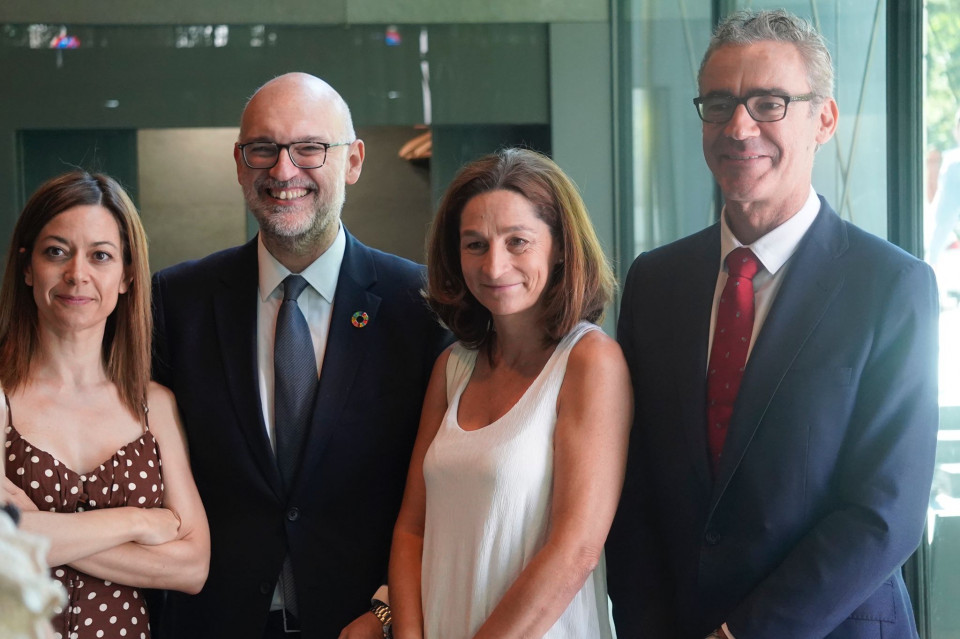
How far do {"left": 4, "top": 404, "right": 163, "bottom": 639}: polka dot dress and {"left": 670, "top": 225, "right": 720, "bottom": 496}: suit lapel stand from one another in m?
1.19

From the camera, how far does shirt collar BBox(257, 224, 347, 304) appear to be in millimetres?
2656

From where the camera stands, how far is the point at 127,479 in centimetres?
232

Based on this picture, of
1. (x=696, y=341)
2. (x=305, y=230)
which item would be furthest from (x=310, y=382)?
(x=696, y=341)

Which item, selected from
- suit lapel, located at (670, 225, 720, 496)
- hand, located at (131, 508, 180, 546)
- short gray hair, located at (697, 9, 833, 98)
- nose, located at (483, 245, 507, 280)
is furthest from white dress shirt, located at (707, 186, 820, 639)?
hand, located at (131, 508, 180, 546)

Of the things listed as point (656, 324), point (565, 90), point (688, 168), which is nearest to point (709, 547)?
point (656, 324)

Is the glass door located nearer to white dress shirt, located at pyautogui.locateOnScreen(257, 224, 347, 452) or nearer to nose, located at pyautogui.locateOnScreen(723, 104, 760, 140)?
nose, located at pyautogui.locateOnScreen(723, 104, 760, 140)

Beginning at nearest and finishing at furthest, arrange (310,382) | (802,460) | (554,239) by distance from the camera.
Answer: (802,460)
(554,239)
(310,382)

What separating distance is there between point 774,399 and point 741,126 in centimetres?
53

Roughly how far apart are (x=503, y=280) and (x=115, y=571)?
103 cm

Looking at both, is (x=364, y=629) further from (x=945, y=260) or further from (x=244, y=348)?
(x=945, y=260)

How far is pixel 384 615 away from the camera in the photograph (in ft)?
7.78

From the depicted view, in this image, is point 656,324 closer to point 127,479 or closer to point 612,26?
point 127,479

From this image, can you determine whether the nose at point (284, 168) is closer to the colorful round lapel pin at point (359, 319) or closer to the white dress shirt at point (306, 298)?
the white dress shirt at point (306, 298)

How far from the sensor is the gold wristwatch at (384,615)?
92.5 inches
